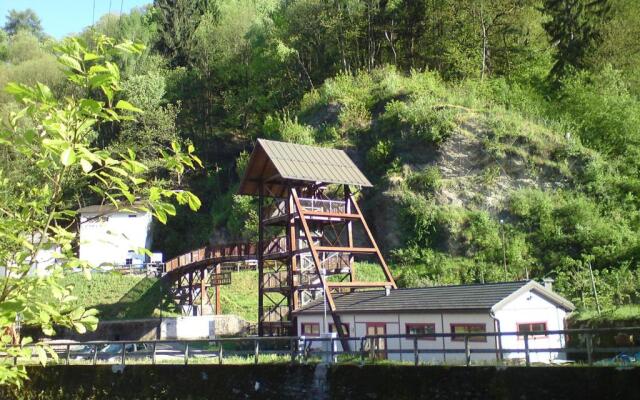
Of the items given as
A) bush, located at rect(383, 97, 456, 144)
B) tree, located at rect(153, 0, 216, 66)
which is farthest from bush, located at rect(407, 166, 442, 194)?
tree, located at rect(153, 0, 216, 66)

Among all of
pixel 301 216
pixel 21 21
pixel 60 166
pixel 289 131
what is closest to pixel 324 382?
pixel 301 216

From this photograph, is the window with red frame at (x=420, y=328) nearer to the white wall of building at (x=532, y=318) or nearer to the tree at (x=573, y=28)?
the white wall of building at (x=532, y=318)

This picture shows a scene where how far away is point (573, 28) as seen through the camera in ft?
145

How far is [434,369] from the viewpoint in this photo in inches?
604

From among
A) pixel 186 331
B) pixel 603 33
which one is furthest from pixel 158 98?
pixel 603 33

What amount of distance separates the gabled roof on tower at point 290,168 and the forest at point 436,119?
6.68m

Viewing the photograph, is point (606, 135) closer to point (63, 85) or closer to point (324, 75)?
point (324, 75)

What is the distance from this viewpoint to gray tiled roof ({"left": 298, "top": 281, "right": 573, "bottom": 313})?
1845 centimetres

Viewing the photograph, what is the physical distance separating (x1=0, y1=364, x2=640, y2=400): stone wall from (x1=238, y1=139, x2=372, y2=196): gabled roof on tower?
9.45m

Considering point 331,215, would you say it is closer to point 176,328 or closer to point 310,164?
point 310,164

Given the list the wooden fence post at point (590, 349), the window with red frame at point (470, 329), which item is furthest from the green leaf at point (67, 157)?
the window with red frame at point (470, 329)

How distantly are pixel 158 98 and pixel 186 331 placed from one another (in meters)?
28.6

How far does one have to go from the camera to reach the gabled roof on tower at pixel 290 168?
26484 mm

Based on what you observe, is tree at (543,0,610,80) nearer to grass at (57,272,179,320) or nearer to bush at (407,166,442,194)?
bush at (407,166,442,194)
